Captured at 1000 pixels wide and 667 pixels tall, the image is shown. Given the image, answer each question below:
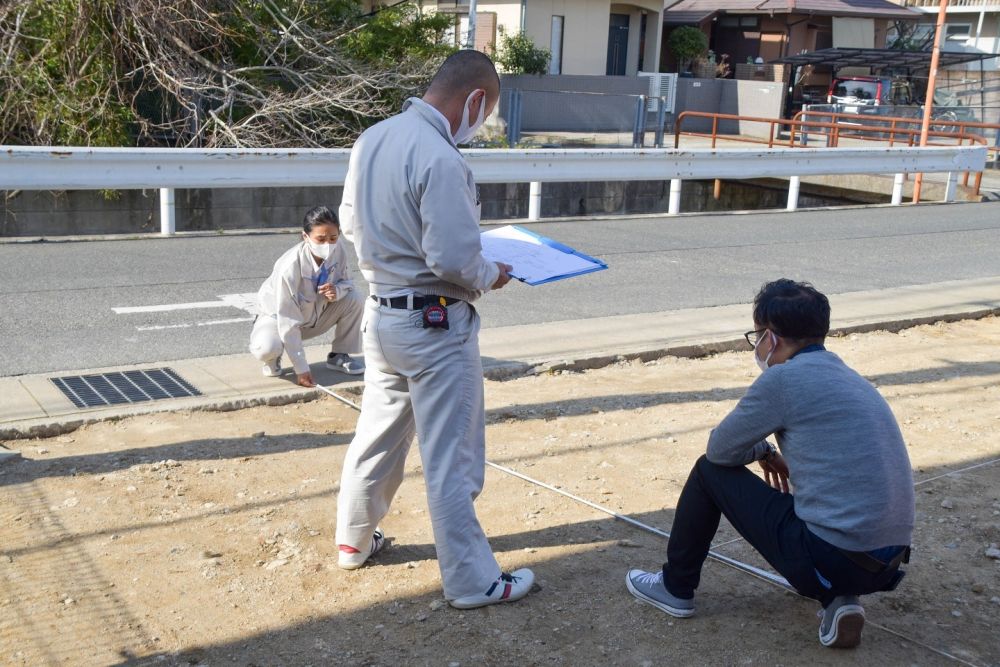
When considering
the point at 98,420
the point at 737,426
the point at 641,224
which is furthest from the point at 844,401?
the point at 641,224

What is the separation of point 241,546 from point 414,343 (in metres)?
1.22

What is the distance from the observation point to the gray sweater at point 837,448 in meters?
3.22

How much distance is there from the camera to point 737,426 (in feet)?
11.0

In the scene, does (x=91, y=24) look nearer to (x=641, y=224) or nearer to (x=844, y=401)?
(x=641, y=224)

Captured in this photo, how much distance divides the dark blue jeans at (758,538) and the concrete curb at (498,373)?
9.55 feet

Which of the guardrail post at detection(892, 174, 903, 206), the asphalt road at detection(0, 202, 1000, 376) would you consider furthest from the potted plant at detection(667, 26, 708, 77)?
the asphalt road at detection(0, 202, 1000, 376)

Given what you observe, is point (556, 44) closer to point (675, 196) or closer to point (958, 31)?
point (675, 196)

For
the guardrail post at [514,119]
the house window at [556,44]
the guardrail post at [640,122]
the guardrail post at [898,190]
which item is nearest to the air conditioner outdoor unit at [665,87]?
the house window at [556,44]

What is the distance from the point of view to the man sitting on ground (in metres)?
3.23

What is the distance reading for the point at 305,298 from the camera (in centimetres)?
627

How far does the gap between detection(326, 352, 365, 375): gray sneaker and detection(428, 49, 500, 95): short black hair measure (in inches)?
128

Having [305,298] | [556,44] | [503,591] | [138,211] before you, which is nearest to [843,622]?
[503,591]

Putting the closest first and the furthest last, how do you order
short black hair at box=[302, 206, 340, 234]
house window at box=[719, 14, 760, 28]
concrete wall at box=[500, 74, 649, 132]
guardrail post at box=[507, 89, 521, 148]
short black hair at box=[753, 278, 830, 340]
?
short black hair at box=[753, 278, 830, 340]
short black hair at box=[302, 206, 340, 234]
guardrail post at box=[507, 89, 521, 148]
concrete wall at box=[500, 74, 649, 132]
house window at box=[719, 14, 760, 28]

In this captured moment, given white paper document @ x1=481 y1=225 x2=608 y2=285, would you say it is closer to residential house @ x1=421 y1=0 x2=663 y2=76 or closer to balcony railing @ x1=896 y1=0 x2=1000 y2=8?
residential house @ x1=421 y1=0 x2=663 y2=76
